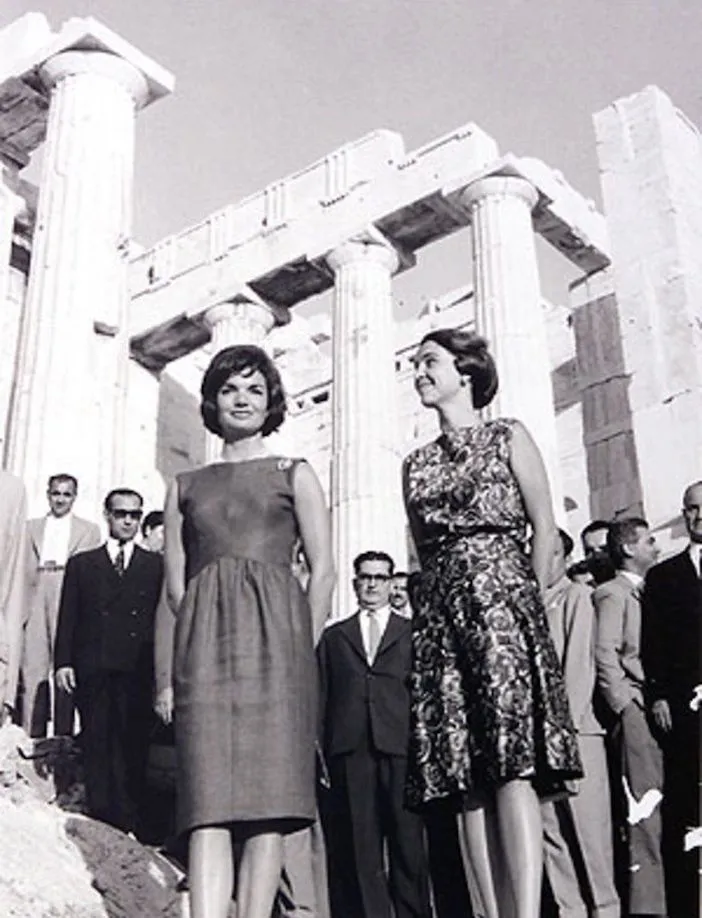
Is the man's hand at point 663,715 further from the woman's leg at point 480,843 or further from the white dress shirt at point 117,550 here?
the white dress shirt at point 117,550

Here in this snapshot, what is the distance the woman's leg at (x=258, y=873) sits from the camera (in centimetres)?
397

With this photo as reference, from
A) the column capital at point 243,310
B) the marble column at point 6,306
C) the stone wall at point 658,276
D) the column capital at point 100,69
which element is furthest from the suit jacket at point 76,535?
the column capital at point 243,310

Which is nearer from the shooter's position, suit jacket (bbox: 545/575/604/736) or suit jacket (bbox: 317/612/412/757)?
suit jacket (bbox: 545/575/604/736)

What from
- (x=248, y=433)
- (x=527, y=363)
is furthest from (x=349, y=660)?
(x=527, y=363)

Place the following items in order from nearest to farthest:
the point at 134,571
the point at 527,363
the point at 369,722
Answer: the point at 369,722
the point at 134,571
the point at 527,363

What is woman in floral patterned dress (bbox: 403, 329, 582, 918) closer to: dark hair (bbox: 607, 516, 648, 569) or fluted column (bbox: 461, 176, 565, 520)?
dark hair (bbox: 607, 516, 648, 569)

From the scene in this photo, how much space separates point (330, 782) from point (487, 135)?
568 inches

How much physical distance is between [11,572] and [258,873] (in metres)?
2.29

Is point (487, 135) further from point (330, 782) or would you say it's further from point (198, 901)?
point (198, 901)

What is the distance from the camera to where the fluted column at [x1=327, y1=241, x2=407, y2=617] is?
17188 mm

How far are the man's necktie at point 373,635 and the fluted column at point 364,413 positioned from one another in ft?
27.6

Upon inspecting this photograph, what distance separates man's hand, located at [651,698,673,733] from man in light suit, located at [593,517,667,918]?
0.28 metres

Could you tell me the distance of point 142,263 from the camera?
23969mm

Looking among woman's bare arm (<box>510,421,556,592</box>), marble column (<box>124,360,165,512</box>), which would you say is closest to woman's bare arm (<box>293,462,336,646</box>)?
woman's bare arm (<box>510,421,556,592</box>)
